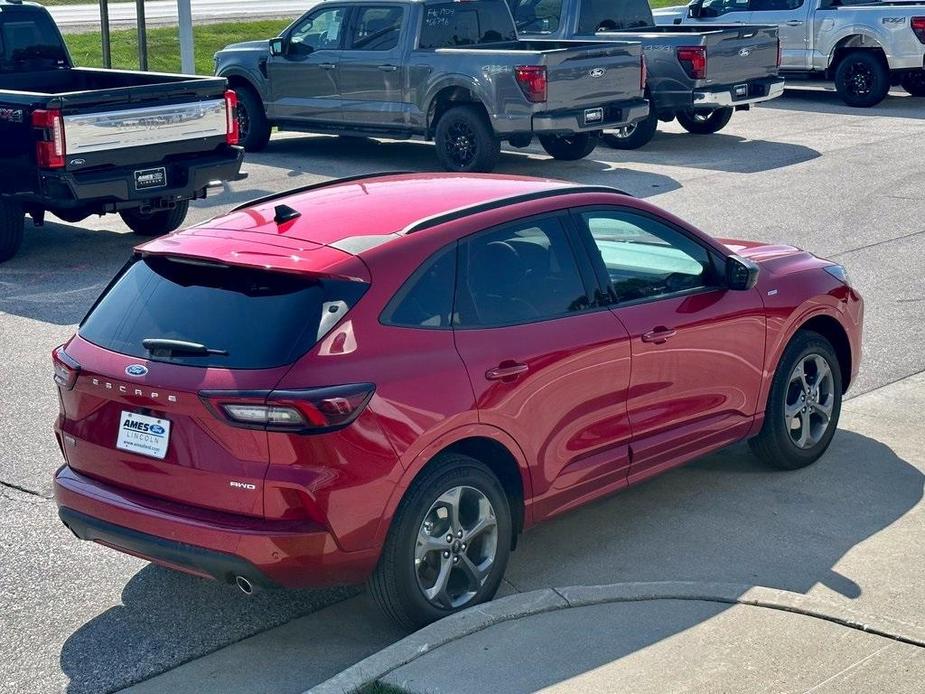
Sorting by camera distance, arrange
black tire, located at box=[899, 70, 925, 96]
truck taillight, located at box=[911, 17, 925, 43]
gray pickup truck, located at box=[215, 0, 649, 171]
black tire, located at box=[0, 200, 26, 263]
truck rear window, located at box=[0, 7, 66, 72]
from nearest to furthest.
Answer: black tire, located at box=[0, 200, 26, 263]
truck rear window, located at box=[0, 7, 66, 72]
gray pickup truck, located at box=[215, 0, 649, 171]
truck taillight, located at box=[911, 17, 925, 43]
black tire, located at box=[899, 70, 925, 96]

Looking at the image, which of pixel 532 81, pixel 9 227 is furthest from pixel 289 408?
pixel 532 81

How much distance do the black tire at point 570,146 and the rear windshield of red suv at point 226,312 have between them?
12.3 meters

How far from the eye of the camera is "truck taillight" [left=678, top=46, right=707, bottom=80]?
17.8 meters

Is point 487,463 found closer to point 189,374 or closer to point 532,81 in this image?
point 189,374

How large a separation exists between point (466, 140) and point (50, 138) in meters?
5.97

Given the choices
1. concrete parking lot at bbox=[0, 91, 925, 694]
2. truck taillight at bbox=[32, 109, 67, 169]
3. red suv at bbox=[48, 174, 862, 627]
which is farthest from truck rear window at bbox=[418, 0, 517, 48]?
red suv at bbox=[48, 174, 862, 627]

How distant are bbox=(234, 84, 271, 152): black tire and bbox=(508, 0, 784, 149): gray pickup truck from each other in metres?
3.85

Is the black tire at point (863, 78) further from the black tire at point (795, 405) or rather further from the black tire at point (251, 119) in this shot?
the black tire at point (795, 405)

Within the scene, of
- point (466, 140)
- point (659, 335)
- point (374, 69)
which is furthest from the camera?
point (374, 69)

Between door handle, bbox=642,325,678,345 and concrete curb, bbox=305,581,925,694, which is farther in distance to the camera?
door handle, bbox=642,325,678,345

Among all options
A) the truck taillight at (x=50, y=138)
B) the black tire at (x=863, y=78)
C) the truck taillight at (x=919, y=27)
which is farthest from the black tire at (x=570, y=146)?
the truck taillight at (x=50, y=138)

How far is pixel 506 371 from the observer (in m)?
5.41

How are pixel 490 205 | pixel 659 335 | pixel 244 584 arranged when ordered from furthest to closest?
pixel 659 335 < pixel 490 205 < pixel 244 584

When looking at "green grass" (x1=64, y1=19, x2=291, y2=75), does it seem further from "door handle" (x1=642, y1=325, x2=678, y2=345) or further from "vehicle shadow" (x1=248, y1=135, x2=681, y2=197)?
"door handle" (x1=642, y1=325, x2=678, y2=345)
